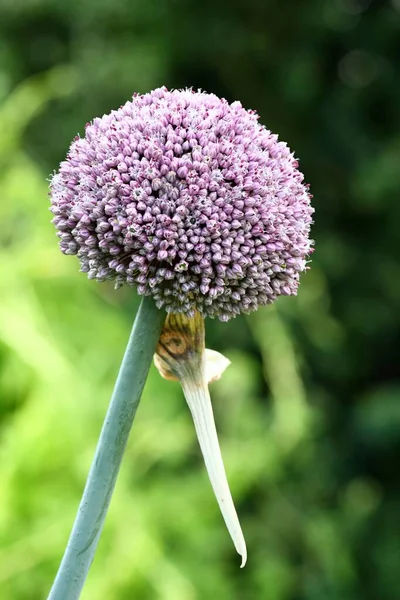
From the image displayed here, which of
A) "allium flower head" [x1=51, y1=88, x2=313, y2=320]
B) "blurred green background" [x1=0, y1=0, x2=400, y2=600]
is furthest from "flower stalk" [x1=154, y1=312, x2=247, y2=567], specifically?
"blurred green background" [x1=0, y1=0, x2=400, y2=600]

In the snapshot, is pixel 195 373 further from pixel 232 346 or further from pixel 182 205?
pixel 232 346

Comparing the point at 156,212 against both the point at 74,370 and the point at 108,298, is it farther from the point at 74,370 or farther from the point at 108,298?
the point at 108,298

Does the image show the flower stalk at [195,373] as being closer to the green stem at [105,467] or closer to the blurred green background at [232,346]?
the green stem at [105,467]

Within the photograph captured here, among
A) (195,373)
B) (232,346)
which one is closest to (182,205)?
(195,373)

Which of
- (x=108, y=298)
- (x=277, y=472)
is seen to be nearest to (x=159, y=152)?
(x=277, y=472)

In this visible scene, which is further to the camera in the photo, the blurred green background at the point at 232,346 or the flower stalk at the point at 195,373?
the blurred green background at the point at 232,346

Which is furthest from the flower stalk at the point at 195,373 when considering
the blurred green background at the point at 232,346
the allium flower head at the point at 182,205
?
the blurred green background at the point at 232,346

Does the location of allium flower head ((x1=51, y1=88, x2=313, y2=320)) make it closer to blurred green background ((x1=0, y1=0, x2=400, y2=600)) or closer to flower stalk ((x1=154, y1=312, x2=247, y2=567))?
flower stalk ((x1=154, y1=312, x2=247, y2=567))
